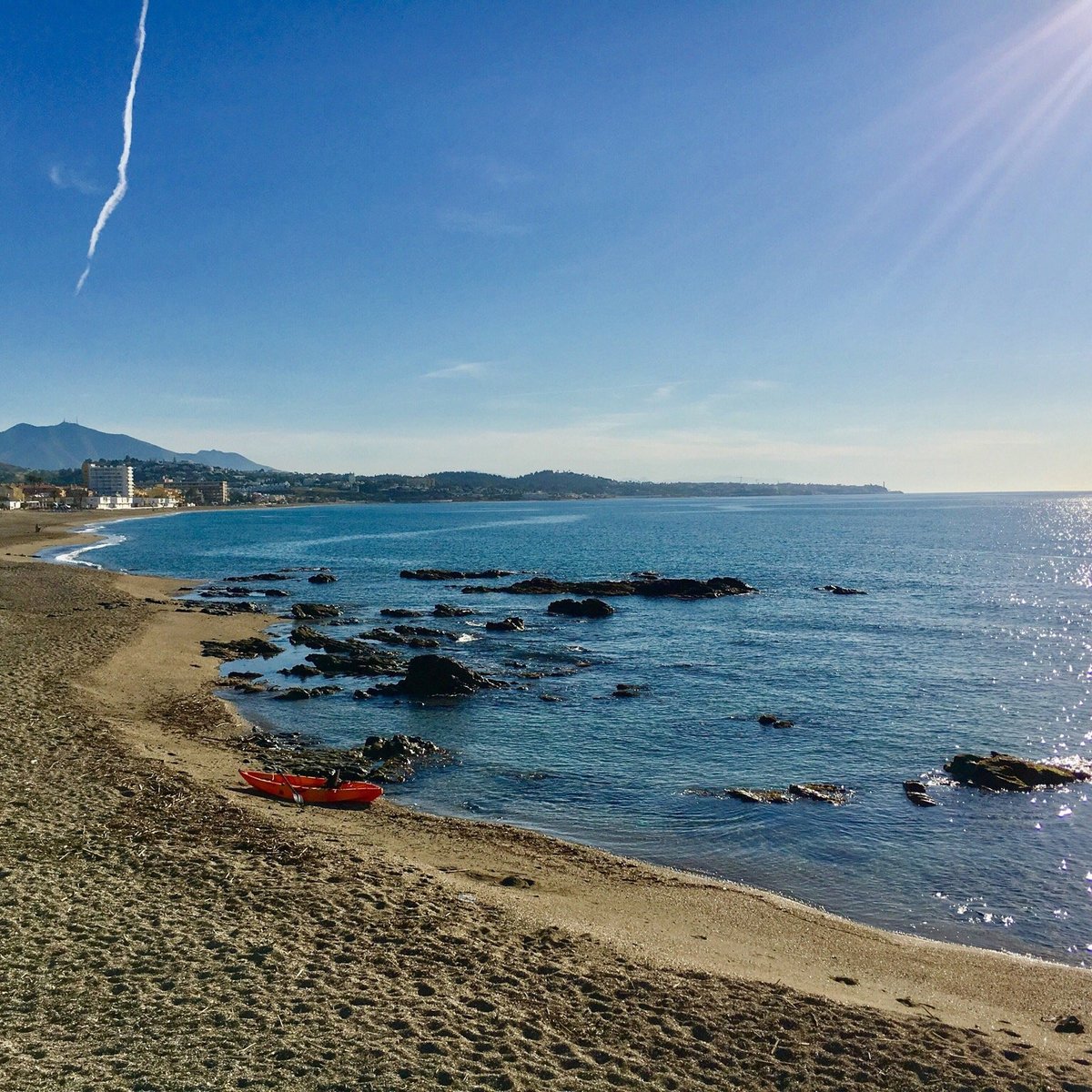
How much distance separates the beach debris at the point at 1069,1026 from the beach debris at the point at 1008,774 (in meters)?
12.6

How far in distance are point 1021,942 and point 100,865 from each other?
17.2 meters

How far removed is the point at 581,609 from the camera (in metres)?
57.4

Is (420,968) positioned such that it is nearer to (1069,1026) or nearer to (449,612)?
(1069,1026)

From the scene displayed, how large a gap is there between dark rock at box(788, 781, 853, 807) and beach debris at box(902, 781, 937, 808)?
165 centimetres

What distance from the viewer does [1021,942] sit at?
15.8m

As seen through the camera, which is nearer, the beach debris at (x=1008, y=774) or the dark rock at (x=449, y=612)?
the beach debris at (x=1008, y=774)

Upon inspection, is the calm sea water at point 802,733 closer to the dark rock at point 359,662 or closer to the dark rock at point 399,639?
the dark rock at point 399,639

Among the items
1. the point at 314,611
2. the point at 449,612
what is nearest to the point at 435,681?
the point at 449,612

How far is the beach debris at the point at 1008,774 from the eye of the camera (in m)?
24.1

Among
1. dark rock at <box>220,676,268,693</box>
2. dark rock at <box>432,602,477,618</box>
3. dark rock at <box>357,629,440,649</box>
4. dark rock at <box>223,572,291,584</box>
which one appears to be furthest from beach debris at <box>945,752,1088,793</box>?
dark rock at <box>223,572,291,584</box>

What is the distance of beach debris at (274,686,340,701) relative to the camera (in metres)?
32.9

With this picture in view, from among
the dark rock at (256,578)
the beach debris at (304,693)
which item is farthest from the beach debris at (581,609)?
the dark rock at (256,578)

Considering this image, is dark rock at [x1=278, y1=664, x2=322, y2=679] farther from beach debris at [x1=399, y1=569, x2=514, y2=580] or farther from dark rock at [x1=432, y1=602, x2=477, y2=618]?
beach debris at [x1=399, y1=569, x2=514, y2=580]

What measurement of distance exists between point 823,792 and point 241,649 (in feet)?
98.3
